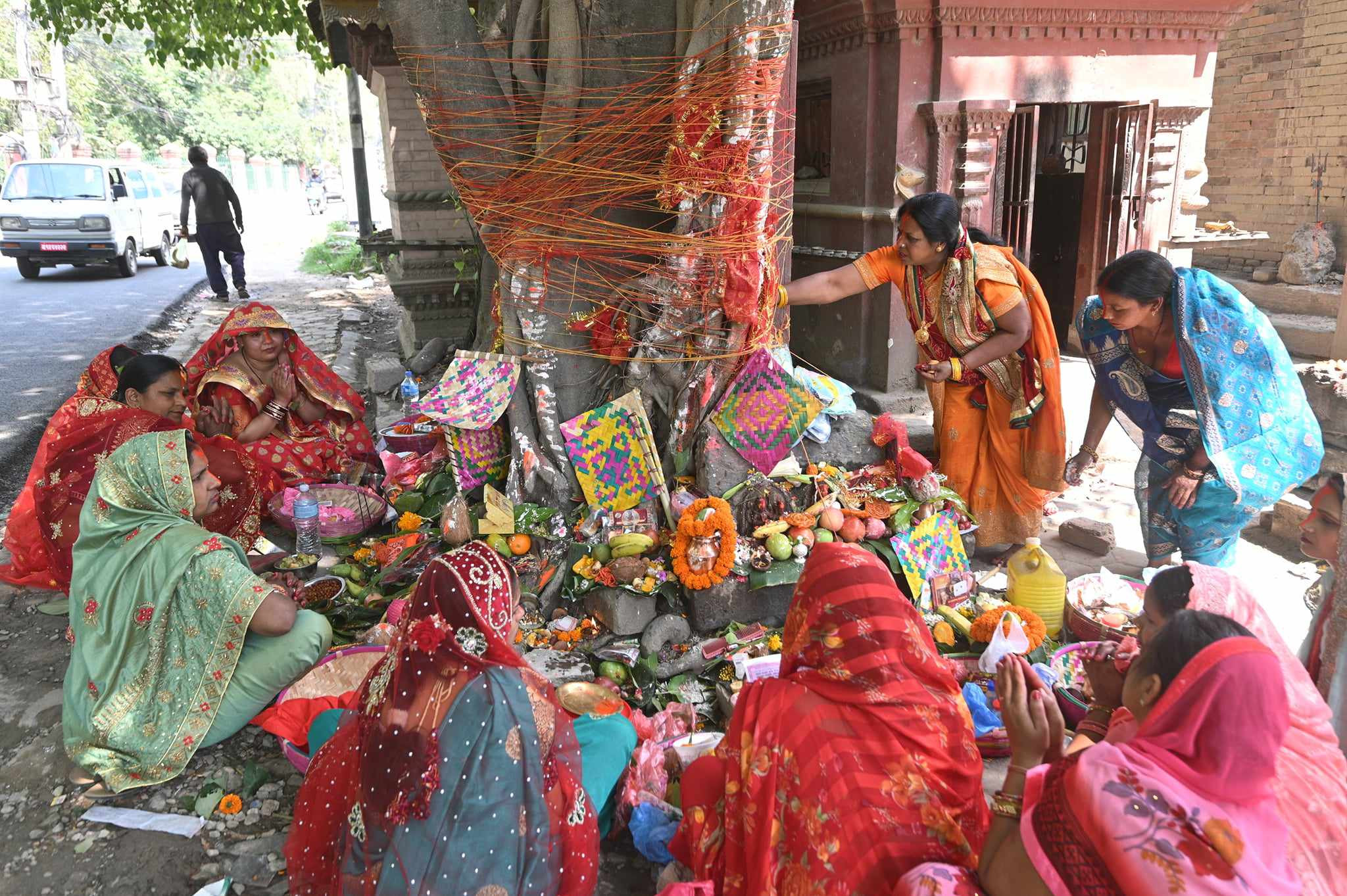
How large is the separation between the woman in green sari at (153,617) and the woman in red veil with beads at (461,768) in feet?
3.60

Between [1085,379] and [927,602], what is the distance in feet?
11.8

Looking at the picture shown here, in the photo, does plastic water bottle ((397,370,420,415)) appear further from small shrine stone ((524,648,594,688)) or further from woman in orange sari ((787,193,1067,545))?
woman in orange sari ((787,193,1067,545))

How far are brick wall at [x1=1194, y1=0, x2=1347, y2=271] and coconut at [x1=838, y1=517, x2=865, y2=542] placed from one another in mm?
A: 7900

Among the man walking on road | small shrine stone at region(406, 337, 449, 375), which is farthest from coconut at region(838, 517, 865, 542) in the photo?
the man walking on road

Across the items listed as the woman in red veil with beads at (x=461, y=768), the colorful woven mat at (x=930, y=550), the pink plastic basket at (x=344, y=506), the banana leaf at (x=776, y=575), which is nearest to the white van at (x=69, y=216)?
the pink plastic basket at (x=344, y=506)

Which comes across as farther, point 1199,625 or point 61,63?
point 61,63

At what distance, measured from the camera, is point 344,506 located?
466cm

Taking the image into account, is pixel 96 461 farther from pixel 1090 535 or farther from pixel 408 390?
pixel 1090 535

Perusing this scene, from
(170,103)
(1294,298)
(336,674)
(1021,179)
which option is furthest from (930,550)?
(170,103)

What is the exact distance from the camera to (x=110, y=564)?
10.1 ft

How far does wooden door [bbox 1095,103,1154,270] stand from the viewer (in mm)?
6160

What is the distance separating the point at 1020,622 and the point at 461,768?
2307mm

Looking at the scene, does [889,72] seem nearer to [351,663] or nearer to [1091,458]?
[1091,458]

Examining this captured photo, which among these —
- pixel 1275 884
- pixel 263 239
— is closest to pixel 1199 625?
pixel 1275 884
